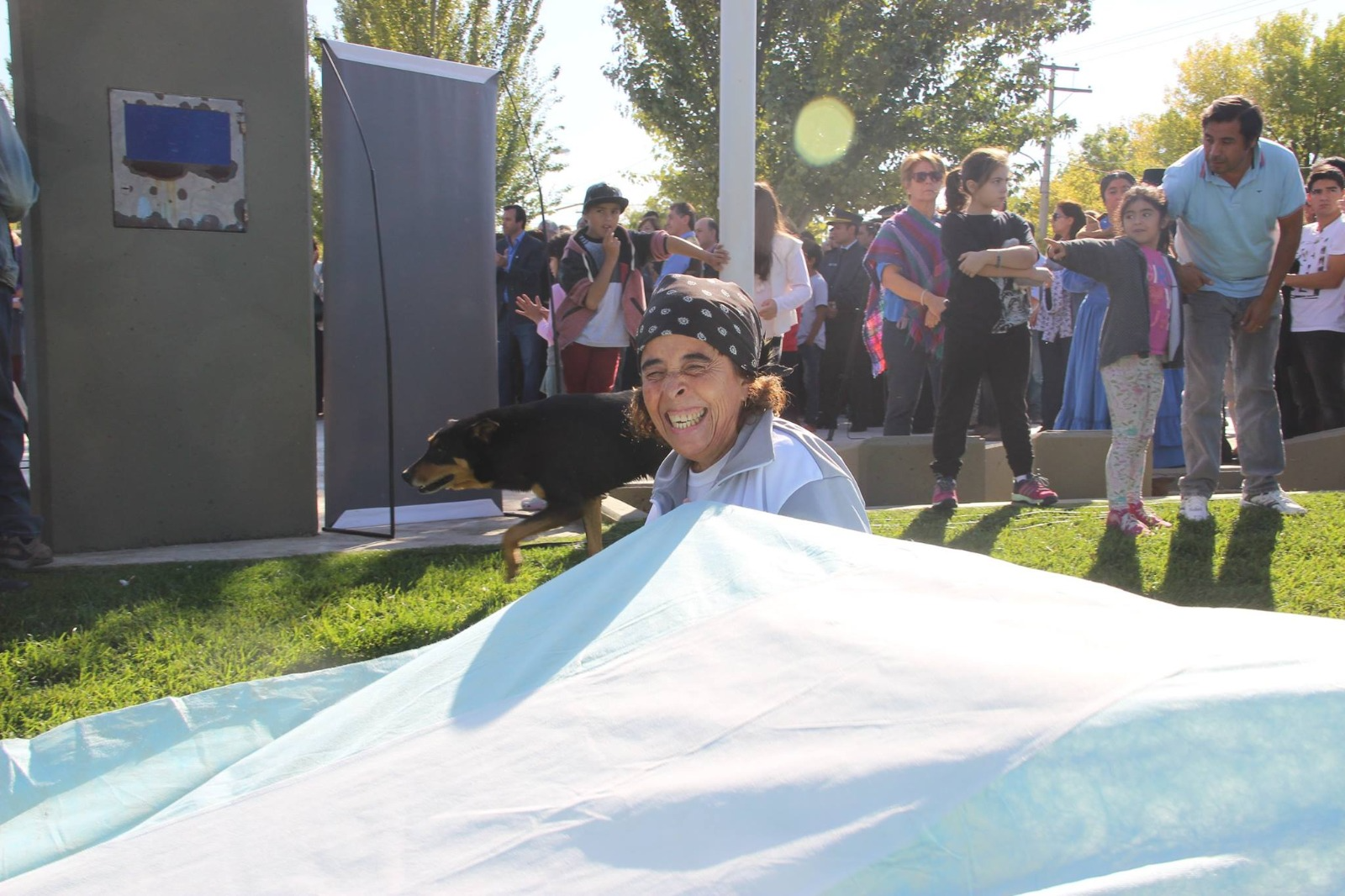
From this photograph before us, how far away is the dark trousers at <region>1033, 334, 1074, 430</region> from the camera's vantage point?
1168 centimetres

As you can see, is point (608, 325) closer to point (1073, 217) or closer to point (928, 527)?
point (928, 527)

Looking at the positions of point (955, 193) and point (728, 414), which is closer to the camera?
point (728, 414)

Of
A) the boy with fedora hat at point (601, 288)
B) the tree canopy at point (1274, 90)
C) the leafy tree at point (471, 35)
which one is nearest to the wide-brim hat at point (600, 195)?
the boy with fedora hat at point (601, 288)

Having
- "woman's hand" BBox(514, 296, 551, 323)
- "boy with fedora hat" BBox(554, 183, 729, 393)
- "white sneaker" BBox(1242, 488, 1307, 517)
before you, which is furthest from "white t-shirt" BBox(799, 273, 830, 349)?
"white sneaker" BBox(1242, 488, 1307, 517)

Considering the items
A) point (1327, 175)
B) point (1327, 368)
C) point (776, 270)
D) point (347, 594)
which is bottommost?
point (347, 594)

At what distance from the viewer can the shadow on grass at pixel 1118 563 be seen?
491 centimetres

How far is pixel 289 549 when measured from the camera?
19.7 ft

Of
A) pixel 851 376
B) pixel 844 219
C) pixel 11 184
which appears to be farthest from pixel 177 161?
pixel 844 219

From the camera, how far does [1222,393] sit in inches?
248

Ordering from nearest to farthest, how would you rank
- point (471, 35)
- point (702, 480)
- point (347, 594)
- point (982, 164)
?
point (702, 480)
point (347, 594)
point (982, 164)
point (471, 35)

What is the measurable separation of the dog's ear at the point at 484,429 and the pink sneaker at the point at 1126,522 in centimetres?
317

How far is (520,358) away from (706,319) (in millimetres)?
9151

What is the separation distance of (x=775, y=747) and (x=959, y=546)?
4.04 metres

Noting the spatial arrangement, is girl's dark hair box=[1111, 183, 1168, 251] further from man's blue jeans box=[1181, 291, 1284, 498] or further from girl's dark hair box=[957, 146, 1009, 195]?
girl's dark hair box=[957, 146, 1009, 195]
